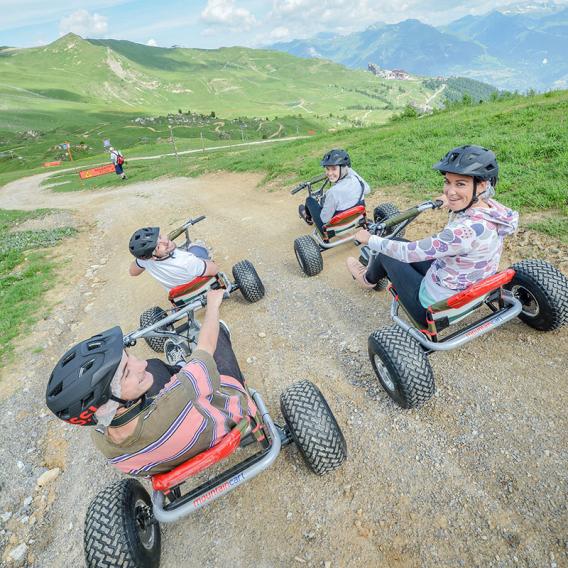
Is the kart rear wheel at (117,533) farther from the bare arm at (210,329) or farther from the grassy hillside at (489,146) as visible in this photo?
the grassy hillside at (489,146)

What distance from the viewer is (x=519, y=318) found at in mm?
4781

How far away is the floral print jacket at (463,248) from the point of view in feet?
11.3

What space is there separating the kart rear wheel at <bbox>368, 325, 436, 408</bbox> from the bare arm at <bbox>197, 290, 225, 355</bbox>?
1847 millimetres

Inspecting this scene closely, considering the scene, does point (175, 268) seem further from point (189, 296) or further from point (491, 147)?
point (491, 147)

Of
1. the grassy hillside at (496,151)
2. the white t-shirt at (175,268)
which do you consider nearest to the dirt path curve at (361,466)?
the white t-shirt at (175,268)

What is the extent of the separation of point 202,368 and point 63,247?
12.6 metres

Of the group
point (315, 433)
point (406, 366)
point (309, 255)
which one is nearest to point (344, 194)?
point (309, 255)

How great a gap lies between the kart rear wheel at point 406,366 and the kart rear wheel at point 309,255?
3.49 m

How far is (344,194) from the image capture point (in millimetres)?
7211

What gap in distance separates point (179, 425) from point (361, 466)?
6.89 ft

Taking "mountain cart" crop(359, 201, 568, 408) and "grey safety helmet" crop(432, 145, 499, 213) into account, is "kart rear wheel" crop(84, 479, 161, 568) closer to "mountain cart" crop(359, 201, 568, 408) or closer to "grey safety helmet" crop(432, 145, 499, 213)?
"mountain cart" crop(359, 201, 568, 408)

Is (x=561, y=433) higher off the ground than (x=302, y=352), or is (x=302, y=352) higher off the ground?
(x=561, y=433)

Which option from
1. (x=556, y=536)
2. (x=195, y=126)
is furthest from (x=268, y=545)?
(x=195, y=126)

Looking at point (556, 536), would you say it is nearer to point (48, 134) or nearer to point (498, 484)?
point (498, 484)
